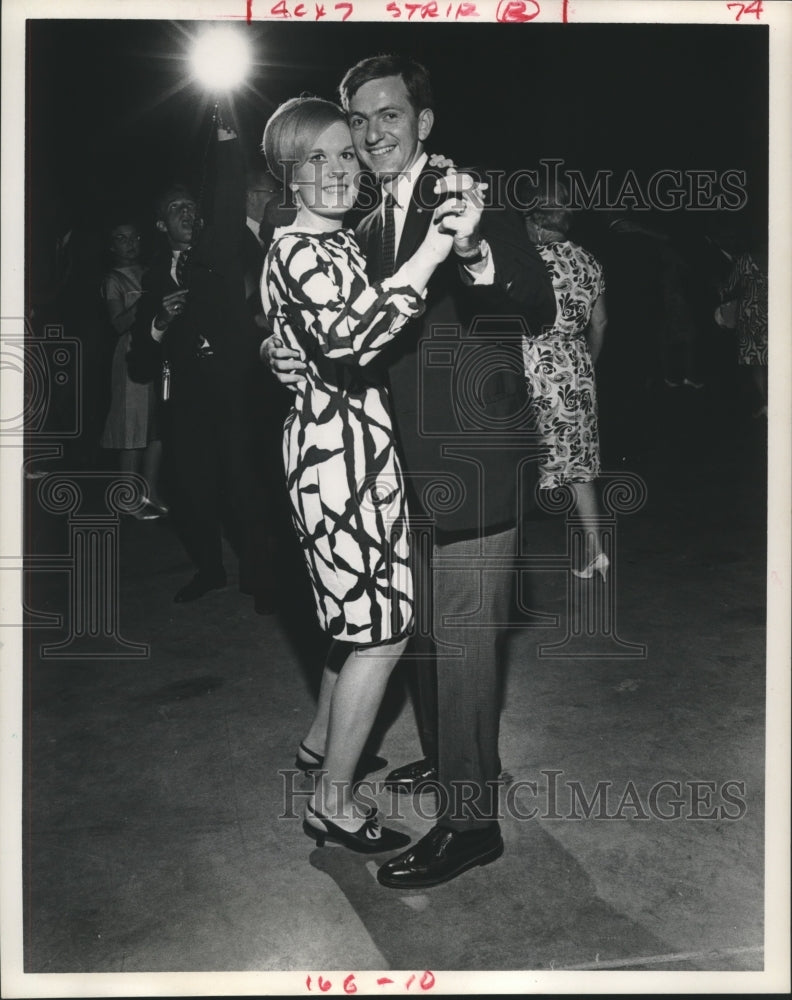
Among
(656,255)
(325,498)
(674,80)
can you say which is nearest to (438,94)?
(674,80)

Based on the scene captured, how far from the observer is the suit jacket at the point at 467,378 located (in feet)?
8.13

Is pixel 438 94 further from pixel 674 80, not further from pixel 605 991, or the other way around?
pixel 605 991

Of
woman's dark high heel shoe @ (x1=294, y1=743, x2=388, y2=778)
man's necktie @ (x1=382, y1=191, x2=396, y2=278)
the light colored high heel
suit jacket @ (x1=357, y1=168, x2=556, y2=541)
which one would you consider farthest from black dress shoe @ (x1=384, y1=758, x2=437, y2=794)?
the light colored high heel

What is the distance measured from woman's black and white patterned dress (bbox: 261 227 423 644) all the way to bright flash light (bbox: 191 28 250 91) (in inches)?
15.9

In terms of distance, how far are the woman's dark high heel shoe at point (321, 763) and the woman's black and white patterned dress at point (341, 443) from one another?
50cm

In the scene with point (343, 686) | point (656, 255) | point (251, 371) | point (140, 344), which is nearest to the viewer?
point (343, 686)

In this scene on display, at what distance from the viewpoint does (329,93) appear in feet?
8.54

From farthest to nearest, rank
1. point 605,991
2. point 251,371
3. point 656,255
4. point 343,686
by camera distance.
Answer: point 656,255, point 251,371, point 343,686, point 605,991

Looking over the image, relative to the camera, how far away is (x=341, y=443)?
262 cm

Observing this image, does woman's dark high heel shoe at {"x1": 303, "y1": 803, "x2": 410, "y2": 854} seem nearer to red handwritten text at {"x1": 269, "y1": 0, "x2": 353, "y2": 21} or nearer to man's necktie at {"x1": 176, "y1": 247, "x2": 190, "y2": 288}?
red handwritten text at {"x1": 269, "y1": 0, "x2": 353, "y2": 21}

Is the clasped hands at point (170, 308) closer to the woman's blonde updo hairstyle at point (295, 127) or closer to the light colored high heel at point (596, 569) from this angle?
the woman's blonde updo hairstyle at point (295, 127)

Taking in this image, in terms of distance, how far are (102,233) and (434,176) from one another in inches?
85.6

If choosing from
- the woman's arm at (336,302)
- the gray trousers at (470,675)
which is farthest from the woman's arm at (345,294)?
the gray trousers at (470,675)

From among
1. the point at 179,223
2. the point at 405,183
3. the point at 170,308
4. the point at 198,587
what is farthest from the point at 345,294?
the point at 198,587
